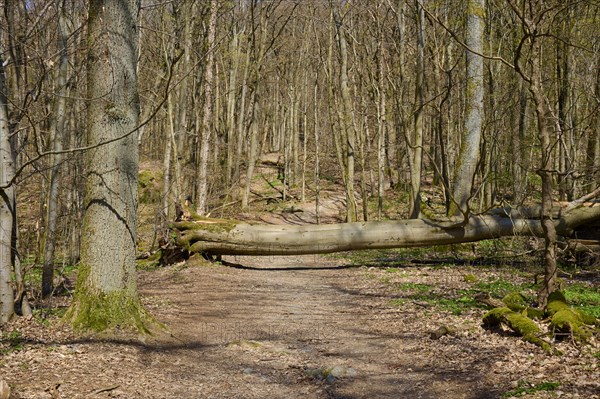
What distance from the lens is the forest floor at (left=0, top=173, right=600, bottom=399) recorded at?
5336 millimetres

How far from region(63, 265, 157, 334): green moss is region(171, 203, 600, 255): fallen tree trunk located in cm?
663

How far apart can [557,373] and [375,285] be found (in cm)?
661

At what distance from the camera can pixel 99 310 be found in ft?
22.5

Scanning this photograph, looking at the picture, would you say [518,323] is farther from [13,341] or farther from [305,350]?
[13,341]

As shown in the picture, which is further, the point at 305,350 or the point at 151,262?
the point at 151,262

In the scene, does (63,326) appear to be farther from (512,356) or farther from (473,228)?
(473,228)

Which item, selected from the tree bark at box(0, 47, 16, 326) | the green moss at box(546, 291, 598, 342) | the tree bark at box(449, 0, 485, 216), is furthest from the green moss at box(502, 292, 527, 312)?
the tree bark at box(0, 47, 16, 326)

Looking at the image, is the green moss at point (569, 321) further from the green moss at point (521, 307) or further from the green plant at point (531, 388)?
the green plant at point (531, 388)

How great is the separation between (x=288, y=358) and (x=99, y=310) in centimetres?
246

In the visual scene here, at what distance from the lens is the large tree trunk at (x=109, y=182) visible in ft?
22.7

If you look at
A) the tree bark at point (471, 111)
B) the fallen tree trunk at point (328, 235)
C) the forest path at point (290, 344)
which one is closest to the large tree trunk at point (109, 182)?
the forest path at point (290, 344)

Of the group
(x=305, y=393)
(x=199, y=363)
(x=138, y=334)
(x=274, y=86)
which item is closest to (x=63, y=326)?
(x=138, y=334)

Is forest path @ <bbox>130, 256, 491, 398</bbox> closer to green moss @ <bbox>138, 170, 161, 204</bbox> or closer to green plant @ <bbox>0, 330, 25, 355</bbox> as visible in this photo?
green plant @ <bbox>0, 330, 25, 355</bbox>

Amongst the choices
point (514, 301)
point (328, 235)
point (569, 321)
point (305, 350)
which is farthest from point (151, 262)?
point (569, 321)
